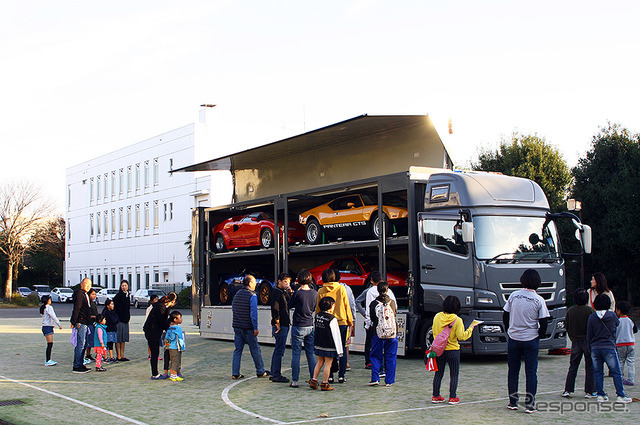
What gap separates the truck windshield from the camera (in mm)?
13289

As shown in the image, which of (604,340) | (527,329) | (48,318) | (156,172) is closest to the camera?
(527,329)

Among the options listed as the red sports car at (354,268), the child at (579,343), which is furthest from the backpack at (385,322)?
the red sports car at (354,268)

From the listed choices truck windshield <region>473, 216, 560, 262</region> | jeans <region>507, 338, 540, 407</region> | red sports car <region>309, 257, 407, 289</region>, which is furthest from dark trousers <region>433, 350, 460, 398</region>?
red sports car <region>309, 257, 407, 289</region>

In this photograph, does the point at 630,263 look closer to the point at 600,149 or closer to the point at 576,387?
the point at 600,149

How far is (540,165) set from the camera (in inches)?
1553

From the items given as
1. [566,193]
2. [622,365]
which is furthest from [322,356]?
[566,193]

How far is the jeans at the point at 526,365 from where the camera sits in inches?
342

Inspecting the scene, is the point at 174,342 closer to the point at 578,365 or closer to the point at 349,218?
the point at 349,218

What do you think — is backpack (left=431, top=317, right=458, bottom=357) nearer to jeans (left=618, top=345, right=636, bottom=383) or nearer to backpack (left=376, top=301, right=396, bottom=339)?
backpack (left=376, top=301, right=396, bottom=339)

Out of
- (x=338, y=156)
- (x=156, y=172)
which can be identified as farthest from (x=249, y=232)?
(x=156, y=172)

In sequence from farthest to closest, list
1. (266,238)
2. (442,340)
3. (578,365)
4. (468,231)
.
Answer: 1. (266,238)
2. (468,231)
3. (578,365)
4. (442,340)

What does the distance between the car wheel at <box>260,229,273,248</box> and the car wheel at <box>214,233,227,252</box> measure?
187cm

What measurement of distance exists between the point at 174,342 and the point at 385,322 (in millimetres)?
3604

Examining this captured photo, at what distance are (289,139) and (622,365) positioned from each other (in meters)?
8.71
